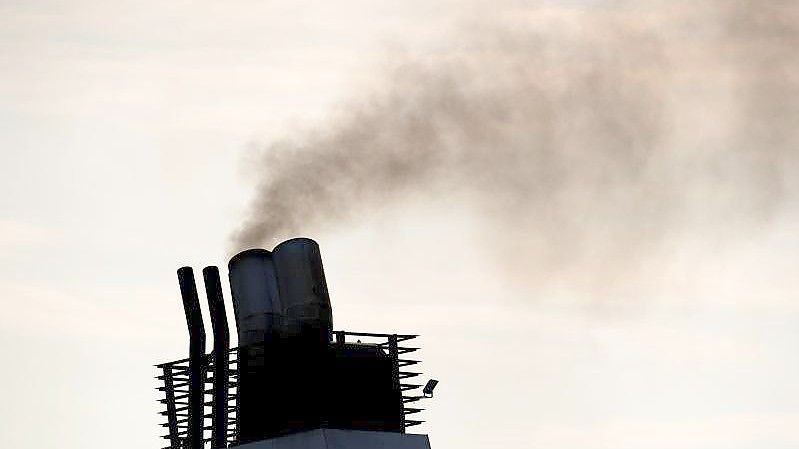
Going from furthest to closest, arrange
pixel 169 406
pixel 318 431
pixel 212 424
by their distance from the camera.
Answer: pixel 169 406 < pixel 212 424 < pixel 318 431

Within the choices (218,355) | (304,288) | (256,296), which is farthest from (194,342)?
(304,288)

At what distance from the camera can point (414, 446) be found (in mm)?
37094

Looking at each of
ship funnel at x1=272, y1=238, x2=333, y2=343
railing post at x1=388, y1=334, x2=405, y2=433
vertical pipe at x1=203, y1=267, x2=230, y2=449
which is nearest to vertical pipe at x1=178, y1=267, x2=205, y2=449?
vertical pipe at x1=203, y1=267, x2=230, y2=449

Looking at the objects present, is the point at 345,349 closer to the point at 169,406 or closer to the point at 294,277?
the point at 294,277

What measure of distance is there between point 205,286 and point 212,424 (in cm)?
295

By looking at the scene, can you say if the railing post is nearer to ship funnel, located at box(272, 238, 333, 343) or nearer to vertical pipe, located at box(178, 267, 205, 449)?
ship funnel, located at box(272, 238, 333, 343)

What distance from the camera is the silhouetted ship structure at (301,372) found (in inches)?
1421

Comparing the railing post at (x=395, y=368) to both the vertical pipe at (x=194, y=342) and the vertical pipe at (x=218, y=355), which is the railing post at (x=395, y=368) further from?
the vertical pipe at (x=194, y=342)

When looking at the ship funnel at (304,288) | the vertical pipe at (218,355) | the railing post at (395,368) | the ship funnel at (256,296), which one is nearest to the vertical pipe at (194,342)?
the vertical pipe at (218,355)

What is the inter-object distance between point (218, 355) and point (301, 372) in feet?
10.8

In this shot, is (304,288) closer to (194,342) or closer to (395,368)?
(395,368)

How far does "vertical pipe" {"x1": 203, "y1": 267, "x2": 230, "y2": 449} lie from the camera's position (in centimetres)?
3862

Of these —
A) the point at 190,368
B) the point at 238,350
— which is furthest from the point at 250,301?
the point at 190,368

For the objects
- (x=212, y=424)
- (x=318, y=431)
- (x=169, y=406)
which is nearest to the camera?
(x=318, y=431)
